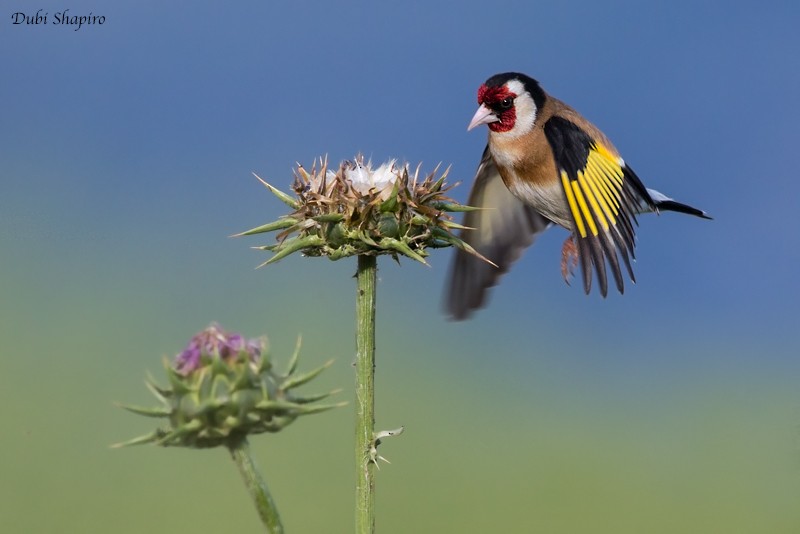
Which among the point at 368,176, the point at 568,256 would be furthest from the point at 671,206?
the point at 368,176

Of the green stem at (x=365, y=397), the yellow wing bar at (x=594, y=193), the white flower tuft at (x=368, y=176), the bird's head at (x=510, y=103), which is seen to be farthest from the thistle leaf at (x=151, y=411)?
the bird's head at (x=510, y=103)

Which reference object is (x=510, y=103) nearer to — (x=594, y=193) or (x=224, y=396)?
(x=594, y=193)

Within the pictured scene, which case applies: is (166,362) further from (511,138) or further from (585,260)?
(511,138)

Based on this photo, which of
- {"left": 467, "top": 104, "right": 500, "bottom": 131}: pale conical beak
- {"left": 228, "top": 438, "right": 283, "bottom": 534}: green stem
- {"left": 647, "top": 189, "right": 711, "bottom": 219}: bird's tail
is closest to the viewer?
{"left": 228, "top": 438, "right": 283, "bottom": 534}: green stem

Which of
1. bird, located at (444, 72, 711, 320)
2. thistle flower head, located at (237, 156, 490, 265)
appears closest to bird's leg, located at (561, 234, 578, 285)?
bird, located at (444, 72, 711, 320)

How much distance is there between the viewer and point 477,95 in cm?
788

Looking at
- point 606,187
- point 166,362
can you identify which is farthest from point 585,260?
point 166,362

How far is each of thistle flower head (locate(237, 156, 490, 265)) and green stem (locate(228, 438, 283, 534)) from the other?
4.05 ft

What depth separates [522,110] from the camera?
→ 7.59m

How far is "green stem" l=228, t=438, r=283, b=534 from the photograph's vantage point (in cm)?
344

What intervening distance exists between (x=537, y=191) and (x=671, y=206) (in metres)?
1.78

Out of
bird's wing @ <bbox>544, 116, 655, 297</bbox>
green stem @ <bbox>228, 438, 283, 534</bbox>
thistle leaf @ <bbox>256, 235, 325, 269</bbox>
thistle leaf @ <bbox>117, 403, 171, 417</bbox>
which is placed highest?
bird's wing @ <bbox>544, 116, 655, 297</bbox>

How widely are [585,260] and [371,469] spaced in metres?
3.12

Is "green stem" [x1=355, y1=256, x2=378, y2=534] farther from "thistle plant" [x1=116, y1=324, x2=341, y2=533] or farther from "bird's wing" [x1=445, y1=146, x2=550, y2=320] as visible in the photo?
"bird's wing" [x1=445, y1=146, x2=550, y2=320]
